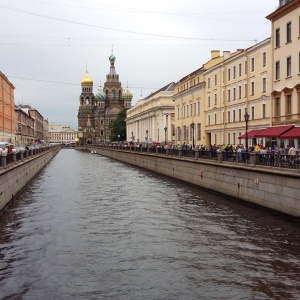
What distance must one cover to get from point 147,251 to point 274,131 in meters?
23.2

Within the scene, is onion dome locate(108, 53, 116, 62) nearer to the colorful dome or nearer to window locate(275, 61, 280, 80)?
the colorful dome

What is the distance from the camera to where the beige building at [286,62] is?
33812 mm

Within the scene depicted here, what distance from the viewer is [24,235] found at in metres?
17.6

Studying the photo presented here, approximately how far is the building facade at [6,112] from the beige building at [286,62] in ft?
171

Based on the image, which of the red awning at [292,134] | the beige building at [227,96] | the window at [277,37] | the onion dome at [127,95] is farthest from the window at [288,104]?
the onion dome at [127,95]

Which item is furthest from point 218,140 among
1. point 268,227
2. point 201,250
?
point 201,250

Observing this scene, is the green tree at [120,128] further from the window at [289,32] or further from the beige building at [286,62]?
the window at [289,32]

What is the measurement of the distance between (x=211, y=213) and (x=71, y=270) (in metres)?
10.1

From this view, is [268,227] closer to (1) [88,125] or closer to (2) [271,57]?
(2) [271,57]

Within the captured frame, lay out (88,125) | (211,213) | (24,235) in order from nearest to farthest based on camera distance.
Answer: (24,235)
(211,213)
(88,125)

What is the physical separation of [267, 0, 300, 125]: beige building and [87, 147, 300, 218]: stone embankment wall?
25.2 feet

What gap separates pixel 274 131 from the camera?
3612 cm

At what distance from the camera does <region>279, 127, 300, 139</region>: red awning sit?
32031mm

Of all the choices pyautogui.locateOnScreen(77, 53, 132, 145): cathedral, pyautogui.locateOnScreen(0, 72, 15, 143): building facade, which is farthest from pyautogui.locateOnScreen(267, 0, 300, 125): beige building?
pyautogui.locateOnScreen(77, 53, 132, 145): cathedral
